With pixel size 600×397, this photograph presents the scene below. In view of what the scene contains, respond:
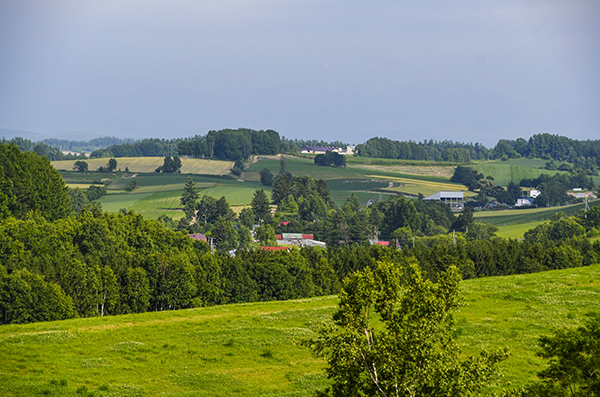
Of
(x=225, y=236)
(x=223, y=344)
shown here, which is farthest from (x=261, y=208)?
(x=223, y=344)

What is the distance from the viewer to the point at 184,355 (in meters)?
31.5

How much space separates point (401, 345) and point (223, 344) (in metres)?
20.8

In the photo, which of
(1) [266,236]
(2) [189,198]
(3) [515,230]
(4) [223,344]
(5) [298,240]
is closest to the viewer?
(4) [223,344]

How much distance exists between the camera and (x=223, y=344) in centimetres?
3372

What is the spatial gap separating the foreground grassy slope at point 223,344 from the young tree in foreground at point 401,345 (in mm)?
11014

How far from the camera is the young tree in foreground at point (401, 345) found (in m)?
14.6

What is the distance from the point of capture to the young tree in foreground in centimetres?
1456

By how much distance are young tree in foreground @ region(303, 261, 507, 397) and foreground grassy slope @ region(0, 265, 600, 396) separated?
1101 cm

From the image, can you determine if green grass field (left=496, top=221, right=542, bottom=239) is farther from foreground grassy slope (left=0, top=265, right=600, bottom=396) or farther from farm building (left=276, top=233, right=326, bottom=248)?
foreground grassy slope (left=0, top=265, right=600, bottom=396)

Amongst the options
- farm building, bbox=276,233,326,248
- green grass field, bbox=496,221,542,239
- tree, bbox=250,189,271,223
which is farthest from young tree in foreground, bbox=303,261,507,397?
tree, bbox=250,189,271,223

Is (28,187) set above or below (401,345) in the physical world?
below

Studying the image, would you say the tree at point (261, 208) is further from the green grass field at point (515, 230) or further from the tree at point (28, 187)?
the tree at point (28, 187)

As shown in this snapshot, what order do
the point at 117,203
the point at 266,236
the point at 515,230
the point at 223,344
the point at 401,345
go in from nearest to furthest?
the point at 401,345
the point at 223,344
the point at 266,236
the point at 515,230
the point at 117,203

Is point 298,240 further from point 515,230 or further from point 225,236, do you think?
point 515,230
